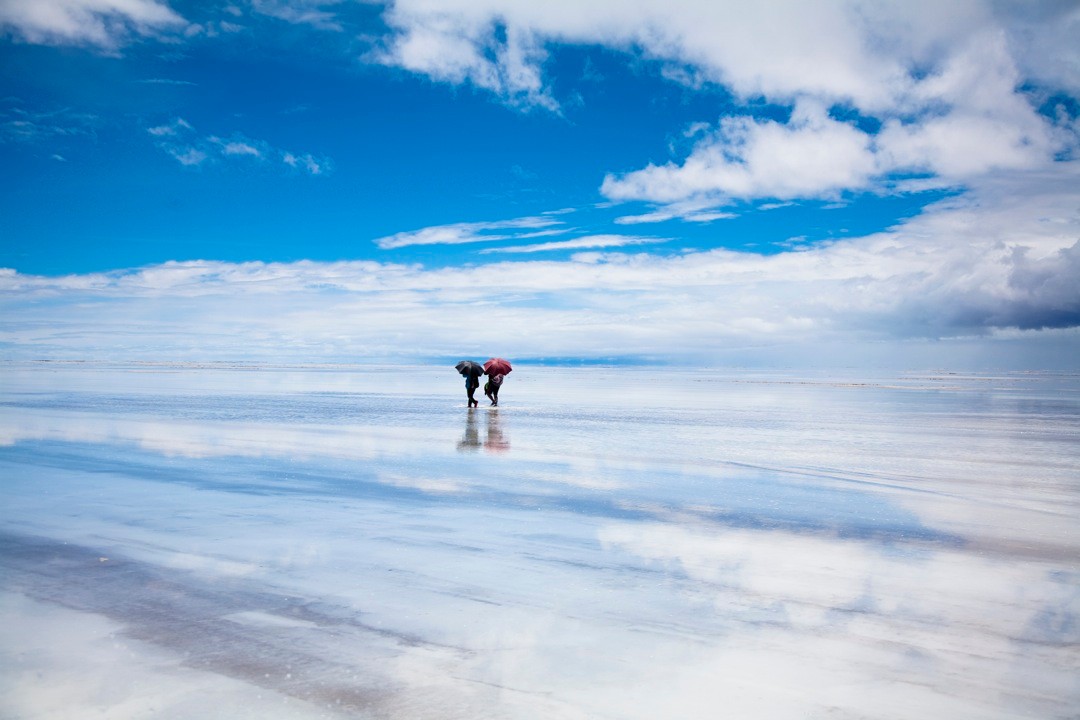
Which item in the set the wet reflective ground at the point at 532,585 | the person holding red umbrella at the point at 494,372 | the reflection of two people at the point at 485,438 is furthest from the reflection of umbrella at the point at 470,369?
the wet reflective ground at the point at 532,585

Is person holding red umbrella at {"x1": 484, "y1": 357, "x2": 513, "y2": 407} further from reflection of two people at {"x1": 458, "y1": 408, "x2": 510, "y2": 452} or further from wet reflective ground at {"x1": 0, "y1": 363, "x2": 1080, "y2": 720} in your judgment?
wet reflective ground at {"x1": 0, "y1": 363, "x2": 1080, "y2": 720}

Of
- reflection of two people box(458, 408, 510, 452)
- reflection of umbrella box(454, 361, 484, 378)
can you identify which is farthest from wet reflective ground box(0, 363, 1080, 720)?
reflection of umbrella box(454, 361, 484, 378)

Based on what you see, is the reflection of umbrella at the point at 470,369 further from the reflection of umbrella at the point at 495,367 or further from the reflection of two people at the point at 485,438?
the reflection of two people at the point at 485,438

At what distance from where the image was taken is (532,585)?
649cm

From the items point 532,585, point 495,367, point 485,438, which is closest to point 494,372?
point 495,367

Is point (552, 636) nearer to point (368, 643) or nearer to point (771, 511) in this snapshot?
point (368, 643)

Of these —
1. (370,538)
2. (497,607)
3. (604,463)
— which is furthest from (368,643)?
(604,463)

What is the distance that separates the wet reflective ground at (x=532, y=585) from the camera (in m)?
4.43

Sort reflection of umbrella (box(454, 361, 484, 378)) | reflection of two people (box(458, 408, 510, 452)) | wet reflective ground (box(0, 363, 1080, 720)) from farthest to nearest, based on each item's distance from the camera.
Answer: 1. reflection of umbrella (box(454, 361, 484, 378))
2. reflection of two people (box(458, 408, 510, 452))
3. wet reflective ground (box(0, 363, 1080, 720))

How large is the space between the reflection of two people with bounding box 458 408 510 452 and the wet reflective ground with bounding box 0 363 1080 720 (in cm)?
156

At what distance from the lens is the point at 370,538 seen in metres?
8.16

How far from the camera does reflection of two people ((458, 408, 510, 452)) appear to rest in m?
16.5

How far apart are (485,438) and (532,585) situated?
12.0m

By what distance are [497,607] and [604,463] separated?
8524 mm
